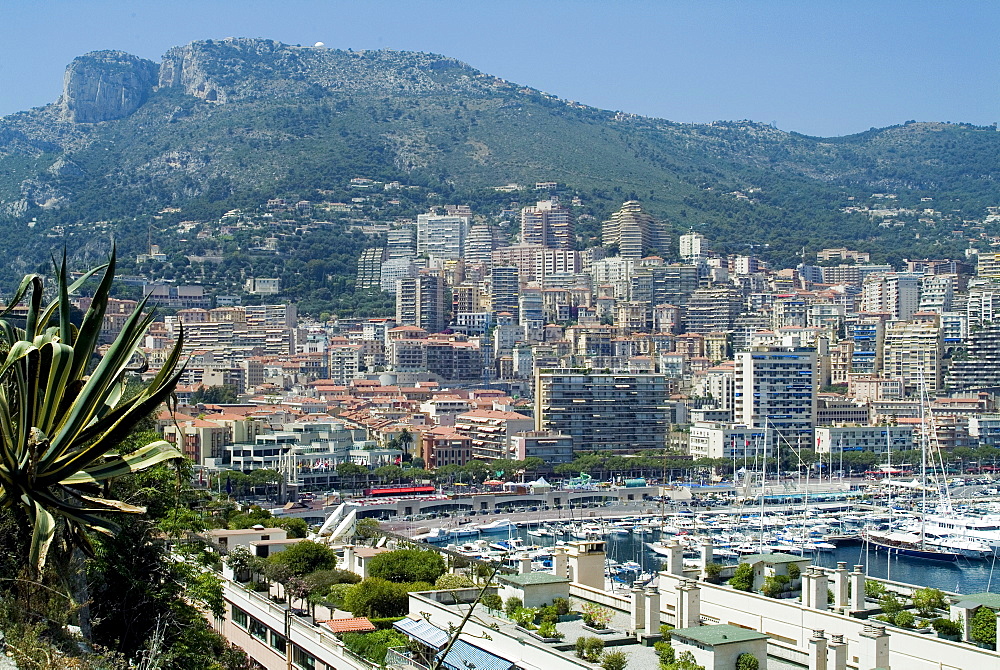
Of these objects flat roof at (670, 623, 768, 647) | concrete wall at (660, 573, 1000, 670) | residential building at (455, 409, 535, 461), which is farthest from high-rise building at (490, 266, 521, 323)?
flat roof at (670, 623, 768, 647)

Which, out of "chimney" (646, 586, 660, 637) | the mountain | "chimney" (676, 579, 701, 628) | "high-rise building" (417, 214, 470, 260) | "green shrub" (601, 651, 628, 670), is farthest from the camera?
the mountain

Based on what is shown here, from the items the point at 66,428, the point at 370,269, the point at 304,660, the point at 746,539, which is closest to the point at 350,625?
the point at 304,660

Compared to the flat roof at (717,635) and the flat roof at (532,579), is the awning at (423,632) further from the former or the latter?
the flat roof at (717,635)

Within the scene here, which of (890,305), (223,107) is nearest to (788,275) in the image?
(890,305)

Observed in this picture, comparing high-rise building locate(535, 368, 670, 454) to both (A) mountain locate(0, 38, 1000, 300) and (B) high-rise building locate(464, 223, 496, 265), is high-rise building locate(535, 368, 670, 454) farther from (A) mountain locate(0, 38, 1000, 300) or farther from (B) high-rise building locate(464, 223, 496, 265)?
(A) mountain locate(0, 38, 1000, 300)

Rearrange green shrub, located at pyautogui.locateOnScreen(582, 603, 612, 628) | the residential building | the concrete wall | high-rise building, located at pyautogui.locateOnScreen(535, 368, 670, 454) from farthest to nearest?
1. high-rise building, located at pyautogui.locateOnScreen(535, 368, 670, 454)
2. the residential building
3. green shrub, located at pyautogui.locateOnScreen(582, 603, 612, 628)
4. the concrete wall

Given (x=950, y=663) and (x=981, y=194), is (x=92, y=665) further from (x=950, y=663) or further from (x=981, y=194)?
(x=981, y=194)
